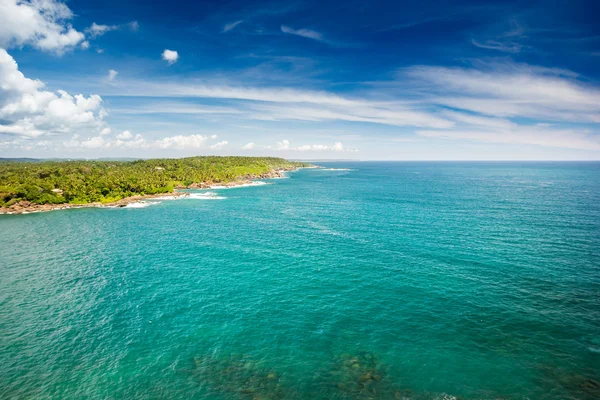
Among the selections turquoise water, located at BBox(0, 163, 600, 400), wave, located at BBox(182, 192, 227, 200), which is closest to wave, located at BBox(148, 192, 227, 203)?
wave, located at BBox(182, 192, 227, 200)

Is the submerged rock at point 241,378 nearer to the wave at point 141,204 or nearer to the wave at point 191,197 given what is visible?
the wave at point 141,204

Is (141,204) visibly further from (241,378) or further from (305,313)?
(241,378)

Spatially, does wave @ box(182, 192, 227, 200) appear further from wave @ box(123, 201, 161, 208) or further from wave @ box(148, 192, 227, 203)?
wave @ box(123, 201, 161, 208)

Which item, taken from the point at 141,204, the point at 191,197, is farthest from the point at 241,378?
the point at 191,197

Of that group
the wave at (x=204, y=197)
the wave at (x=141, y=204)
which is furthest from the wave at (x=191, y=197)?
the wave at (x=141, y=204)

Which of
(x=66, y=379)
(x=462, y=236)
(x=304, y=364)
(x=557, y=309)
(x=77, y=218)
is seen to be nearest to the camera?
(x=66, y=379)

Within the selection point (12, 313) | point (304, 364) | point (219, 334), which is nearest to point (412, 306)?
point (304, 364)

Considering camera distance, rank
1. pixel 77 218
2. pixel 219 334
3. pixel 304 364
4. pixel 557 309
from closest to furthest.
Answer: pixel 304 364 < pixel 219 334 < pixel 557 309 < pixel 77 218

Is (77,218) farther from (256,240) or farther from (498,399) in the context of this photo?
(498,399)

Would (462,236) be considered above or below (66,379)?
above
